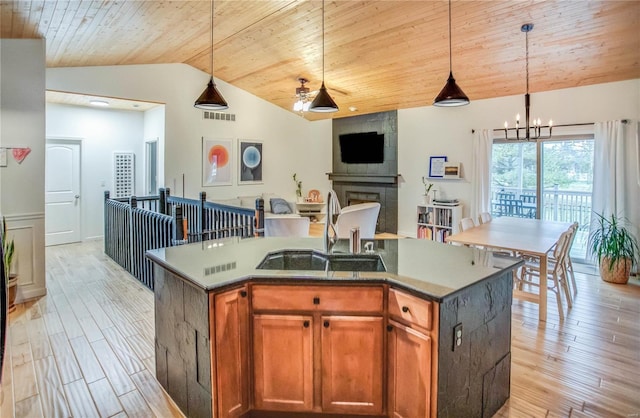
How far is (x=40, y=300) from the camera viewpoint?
13.6 ft

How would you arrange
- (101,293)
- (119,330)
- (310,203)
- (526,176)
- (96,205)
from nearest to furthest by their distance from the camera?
(119,330) < (101,293) < (526,176) < (96,205) < (310,203)

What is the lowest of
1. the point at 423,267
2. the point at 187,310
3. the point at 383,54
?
the point at 187,310

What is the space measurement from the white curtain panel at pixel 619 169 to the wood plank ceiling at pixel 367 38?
71 centimetres

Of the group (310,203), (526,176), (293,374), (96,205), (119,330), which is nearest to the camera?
(293,374)

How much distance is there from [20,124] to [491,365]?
492 cm

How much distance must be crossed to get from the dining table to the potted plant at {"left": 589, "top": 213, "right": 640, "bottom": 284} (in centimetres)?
70

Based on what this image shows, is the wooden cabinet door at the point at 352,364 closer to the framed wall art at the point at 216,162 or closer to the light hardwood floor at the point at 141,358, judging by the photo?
the light hardwood floor at the point at 141,358

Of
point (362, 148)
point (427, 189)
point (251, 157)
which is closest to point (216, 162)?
point (251, 157)

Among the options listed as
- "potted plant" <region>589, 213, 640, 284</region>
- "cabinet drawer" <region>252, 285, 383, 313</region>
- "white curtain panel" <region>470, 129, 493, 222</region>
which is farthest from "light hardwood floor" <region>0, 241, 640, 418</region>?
"white curtain panel" <region>470, 129, 493, 222</region>

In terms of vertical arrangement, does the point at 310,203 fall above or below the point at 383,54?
below

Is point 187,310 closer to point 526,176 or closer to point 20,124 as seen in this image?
point 20,124

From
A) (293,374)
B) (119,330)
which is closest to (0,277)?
(293,374)

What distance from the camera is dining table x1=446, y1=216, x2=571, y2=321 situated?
137 inches

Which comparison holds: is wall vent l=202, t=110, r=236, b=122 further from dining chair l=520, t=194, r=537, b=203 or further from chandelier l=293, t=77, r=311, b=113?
dining chair l=520, t=194, r=537, b=203
